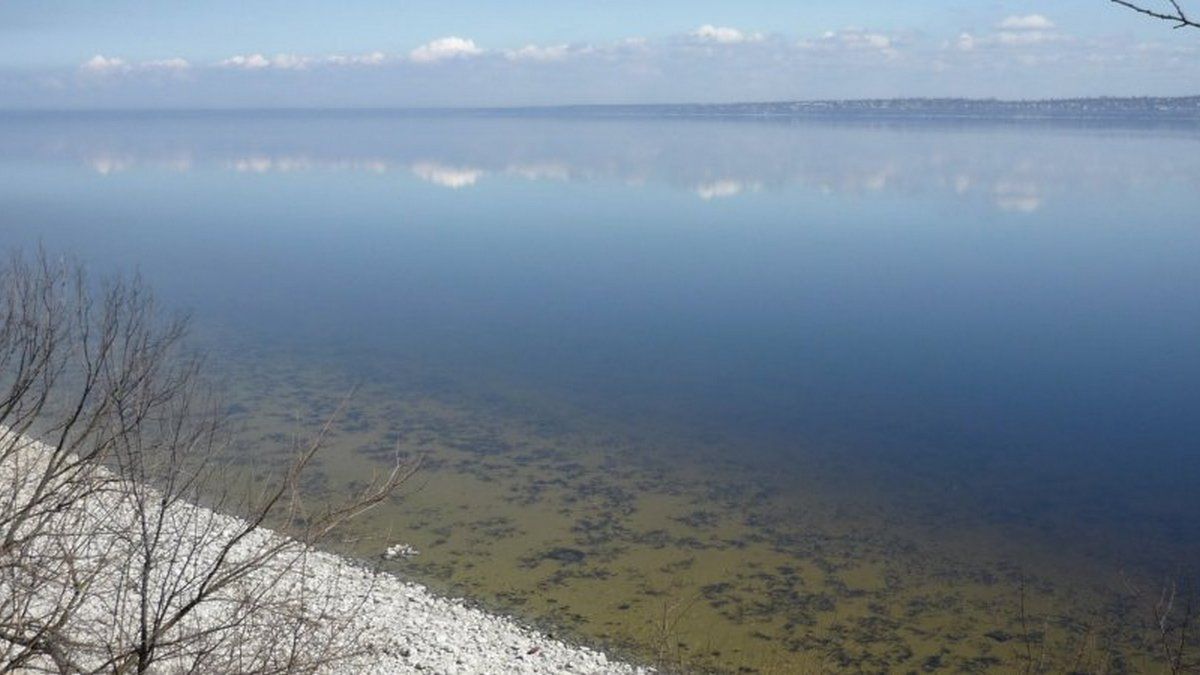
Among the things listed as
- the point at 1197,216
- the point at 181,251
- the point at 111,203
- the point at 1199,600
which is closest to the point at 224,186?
the point at 111,203

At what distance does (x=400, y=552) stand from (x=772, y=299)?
1826cm

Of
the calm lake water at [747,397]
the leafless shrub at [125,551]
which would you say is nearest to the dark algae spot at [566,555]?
the calm lake water at [747,397]

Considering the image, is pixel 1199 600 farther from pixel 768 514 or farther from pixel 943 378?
pixel 943 378

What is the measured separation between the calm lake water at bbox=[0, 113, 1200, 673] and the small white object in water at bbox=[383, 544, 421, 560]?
192 mm

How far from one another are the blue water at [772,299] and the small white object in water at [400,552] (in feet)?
19.7

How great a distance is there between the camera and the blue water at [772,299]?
61.1 feet

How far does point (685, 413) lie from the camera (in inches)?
785

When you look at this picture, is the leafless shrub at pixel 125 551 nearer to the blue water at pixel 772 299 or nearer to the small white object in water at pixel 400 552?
the small white object in water at pixel 400 552

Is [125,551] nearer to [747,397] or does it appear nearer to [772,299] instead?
[747,397]

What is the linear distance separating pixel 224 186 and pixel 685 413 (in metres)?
49.6

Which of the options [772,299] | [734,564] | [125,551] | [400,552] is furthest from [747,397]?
[125,551]

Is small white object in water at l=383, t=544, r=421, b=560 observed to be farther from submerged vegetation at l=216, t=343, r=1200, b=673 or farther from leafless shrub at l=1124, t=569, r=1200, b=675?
leafless shrub at l=1124, t=569, r=1200, b=675

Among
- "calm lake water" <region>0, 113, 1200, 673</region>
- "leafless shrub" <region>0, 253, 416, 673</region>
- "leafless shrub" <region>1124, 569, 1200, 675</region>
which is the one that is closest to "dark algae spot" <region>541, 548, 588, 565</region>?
"calm lake water" <region>0, 113, 1200, 673</region>

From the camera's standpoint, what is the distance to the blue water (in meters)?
18.6
